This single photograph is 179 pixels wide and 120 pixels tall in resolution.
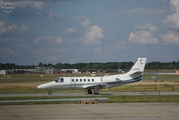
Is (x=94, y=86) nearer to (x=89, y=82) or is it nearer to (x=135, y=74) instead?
(x=89, y=82)

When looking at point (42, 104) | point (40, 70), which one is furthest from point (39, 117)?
→ point (40, 70)

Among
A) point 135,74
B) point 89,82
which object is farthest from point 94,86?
point 135,74

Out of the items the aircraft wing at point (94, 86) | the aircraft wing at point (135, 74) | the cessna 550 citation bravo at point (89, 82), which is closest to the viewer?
the cessna 550 citation bravo at point (89, 82)

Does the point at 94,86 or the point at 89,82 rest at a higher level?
the point at 89,82

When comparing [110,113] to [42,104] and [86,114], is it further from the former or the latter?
[42,104]

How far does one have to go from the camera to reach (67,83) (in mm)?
46469

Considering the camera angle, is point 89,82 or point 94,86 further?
point 89,82

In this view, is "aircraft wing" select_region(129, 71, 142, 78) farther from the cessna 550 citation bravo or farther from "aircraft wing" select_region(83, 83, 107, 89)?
"aircraft wing" select_region(83, 83, 107, 89)

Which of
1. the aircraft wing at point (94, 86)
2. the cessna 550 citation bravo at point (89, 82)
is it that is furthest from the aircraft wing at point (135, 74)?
the aircraft wing at point (94, 86)

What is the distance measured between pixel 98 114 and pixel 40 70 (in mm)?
153819

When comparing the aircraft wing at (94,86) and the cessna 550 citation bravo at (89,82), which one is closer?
the cessna 550 citation bravo at (89,82)

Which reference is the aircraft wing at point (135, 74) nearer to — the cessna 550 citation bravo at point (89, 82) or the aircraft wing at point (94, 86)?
the cessna 550 citation bravo at point (89, 82)

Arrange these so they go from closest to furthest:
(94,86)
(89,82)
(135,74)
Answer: (94,86)
(89,82)
(135,74)

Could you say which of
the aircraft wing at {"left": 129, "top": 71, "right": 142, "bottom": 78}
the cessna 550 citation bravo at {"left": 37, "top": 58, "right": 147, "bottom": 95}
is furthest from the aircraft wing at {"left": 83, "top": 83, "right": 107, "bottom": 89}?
the aircraft wing at {"left": 129, "top": 71, "right": 142, "bottom": 78}
